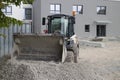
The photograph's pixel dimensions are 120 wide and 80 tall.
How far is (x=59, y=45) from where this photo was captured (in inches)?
454

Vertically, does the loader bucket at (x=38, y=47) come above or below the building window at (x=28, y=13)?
below

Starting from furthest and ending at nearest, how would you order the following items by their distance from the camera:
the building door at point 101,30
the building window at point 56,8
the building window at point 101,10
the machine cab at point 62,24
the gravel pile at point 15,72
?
the building door at point 101,30, the building window at point 101,10, the building window at point 56,8, the machine cab at point 62,24, the gravel pile at point 15,72

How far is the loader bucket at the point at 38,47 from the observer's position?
456 inches

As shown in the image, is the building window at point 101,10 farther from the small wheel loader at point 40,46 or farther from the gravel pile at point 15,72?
the gravel pile at point 15,72

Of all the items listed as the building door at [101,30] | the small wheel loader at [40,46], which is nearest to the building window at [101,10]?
the building door at [101,30]

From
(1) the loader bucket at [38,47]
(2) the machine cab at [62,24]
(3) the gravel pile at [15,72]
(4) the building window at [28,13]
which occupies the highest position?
(4) the building window at [28,13]

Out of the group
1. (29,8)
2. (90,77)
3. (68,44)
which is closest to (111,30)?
(29,8)

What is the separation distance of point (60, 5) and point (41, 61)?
36.1 m

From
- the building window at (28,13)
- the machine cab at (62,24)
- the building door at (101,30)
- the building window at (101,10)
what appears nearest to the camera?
the machine cab at (62,24)

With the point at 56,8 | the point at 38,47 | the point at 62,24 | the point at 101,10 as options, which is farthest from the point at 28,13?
the point at 38,47

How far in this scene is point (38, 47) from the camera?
11.8 metres

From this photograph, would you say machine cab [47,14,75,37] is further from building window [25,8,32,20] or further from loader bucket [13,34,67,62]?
building window [25,8,32,20]

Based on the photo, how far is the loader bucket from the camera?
38.0 feet

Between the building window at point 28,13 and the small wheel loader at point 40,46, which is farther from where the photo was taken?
the building window at point 28,13
